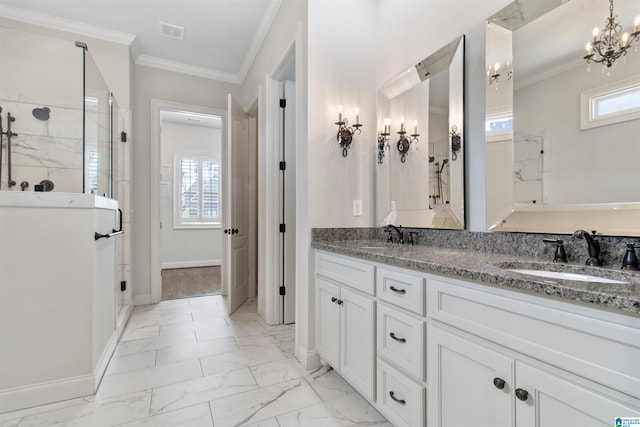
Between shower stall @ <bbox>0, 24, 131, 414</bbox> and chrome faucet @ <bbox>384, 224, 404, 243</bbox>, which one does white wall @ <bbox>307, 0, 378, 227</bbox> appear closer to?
chrome faucet @ <bbox>384, 224, 404, 243</bbox>

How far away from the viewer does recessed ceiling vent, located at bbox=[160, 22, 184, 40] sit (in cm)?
309

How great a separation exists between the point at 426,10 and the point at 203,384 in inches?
111

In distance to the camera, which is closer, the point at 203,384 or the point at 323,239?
the point at 203,384

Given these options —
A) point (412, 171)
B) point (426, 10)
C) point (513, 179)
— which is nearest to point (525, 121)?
point (513, 179)

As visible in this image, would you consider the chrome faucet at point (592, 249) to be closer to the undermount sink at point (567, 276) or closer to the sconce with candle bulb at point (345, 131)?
the undermount sink at point (567, 276)

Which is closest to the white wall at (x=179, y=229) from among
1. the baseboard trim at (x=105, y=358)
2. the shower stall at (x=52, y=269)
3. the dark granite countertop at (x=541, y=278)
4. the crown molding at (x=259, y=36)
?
the crown molding at (x=259, y=36)

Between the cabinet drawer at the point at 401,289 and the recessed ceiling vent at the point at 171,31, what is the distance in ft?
10.7

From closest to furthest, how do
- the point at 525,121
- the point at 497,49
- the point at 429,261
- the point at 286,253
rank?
1. the point at 429,261
2. the point at 525,121
3. the point at 497,49
4. the point at 286,253

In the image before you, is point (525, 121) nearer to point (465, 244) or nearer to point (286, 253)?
point (465, 244)

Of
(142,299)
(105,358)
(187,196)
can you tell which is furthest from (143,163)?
(187,196)

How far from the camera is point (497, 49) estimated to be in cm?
153

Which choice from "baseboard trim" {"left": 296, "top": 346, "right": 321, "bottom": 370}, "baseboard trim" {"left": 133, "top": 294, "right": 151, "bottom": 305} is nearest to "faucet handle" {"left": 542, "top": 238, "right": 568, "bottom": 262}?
"baseboard trim" {"left": 296, "top": 346, "right": 321, "bottom": 370}

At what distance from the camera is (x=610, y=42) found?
1159mm

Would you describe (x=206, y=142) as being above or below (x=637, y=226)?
above
